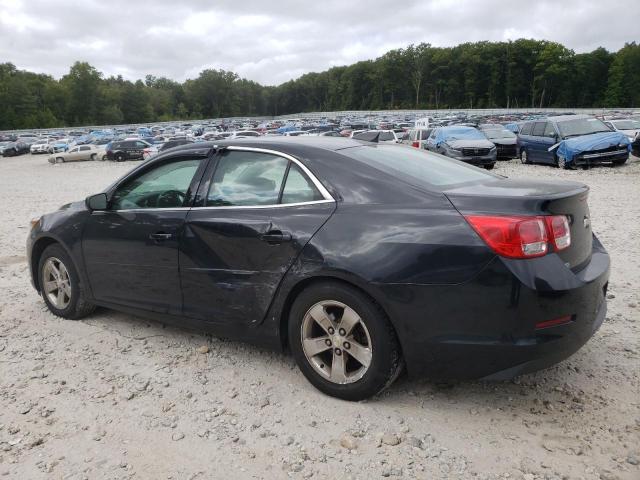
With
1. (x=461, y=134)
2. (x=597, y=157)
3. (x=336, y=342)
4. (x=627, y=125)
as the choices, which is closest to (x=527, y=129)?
(x=461, y=134)

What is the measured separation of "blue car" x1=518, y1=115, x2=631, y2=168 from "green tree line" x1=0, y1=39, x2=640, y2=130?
10078cm

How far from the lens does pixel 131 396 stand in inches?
136

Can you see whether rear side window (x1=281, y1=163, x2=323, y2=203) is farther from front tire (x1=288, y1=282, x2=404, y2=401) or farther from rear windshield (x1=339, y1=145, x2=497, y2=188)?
front tire (x1=288, y1=282, x2=404, y2=401)

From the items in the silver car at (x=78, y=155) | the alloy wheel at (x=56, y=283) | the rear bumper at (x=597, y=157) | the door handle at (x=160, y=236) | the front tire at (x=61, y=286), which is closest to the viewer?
the door handle at (x=160, y=236)

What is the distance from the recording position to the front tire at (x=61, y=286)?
468cm

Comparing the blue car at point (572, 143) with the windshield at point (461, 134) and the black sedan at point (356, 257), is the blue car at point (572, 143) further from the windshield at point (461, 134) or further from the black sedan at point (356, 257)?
the black sedan at point (356, 257)

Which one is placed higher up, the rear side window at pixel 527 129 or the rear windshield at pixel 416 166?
the rear windshield at pixel 416 166

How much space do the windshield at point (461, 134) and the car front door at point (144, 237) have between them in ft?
56.8

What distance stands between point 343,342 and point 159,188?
193 centimetres

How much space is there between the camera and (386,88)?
5901 inches

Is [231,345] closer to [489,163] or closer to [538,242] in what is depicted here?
[538,242]

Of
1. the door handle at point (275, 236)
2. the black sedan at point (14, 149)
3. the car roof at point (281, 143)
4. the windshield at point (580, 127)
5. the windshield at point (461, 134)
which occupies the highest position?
the car roof at point (281, 143)

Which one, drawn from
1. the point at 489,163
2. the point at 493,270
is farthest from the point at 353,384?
the point at 489,163

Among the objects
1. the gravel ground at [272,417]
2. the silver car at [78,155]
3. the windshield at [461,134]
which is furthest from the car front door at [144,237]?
the silver car at [78,155]
